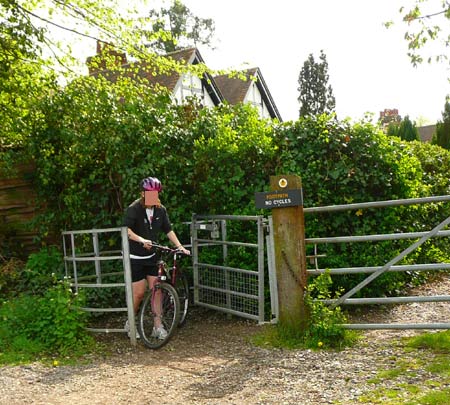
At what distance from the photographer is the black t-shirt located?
6.34m

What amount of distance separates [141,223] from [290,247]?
5.68 feet

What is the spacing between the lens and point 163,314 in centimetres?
632

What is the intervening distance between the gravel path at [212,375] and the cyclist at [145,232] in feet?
2.24

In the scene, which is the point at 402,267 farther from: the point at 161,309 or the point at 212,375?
the point at 161,309

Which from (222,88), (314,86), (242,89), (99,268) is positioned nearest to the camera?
(99,268)

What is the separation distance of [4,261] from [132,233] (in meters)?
3.56

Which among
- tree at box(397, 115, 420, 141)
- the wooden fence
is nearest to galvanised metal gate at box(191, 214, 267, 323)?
the wooden fence

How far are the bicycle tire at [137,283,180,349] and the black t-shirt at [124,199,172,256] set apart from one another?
0.49 meters

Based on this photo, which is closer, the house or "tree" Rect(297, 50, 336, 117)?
the house

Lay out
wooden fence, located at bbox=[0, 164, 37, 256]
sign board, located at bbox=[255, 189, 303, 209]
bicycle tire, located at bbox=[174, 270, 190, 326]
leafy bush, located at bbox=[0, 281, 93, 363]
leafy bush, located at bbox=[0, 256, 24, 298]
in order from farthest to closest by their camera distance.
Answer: wooden fence, located at bbox=[0, 164, 37, 256] → leafy bush, located at bbox=[0, 256, 24, 298] → bicycle tire, located at bbox=[174, 270, 190, 326] → leafy bush, located at bbox=[0, 281, 93, 363] → sign board, located at bbox=[255, 189, 303, 209]


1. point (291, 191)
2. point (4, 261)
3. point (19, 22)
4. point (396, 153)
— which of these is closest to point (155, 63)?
point (19, 22)

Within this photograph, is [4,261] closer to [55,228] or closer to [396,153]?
[55,228]

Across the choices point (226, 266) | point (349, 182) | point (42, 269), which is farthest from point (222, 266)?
point (42, 269)

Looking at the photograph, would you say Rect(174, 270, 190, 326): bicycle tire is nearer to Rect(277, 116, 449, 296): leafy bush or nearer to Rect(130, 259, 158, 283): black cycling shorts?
Rect(130, 259, 158, 283): black cycling shorts
